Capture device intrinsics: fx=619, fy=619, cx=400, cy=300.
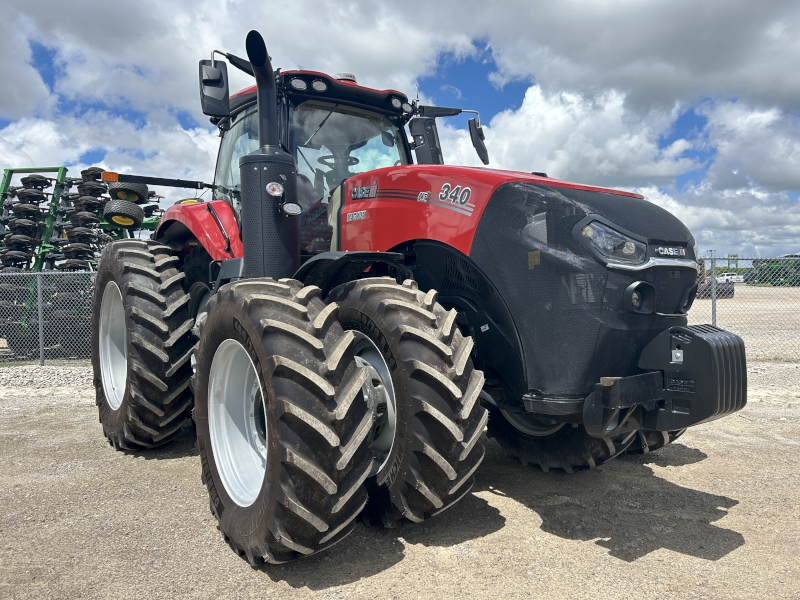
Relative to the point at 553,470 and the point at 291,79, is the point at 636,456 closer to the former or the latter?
the point at 553,470

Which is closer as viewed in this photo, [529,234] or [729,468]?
[529,234]

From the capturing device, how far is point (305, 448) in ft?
8.55

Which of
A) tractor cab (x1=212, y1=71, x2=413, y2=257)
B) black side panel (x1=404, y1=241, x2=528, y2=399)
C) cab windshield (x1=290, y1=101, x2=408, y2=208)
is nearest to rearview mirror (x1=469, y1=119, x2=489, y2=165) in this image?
tractor cab (x1=212, y1=71, x2=413, y2=257)

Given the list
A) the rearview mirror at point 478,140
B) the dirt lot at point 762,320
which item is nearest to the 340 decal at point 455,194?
the rearview mirror at point 478,140

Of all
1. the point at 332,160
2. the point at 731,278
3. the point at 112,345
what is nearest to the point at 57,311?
the point at 112,345

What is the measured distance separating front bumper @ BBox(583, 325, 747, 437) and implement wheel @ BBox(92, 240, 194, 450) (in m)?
2.98

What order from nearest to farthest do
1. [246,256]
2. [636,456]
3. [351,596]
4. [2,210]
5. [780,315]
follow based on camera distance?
[351,596], [246,256], [636,456], [2,210], [780,315]

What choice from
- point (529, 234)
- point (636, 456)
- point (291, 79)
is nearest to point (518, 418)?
point (636, 456)

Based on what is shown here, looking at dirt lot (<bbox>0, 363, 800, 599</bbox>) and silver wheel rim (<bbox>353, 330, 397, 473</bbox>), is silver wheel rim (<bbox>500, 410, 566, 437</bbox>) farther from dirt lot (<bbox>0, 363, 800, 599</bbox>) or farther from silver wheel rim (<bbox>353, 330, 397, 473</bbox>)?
silver wheel rim (<bbox>353, 330, 397, 473</bbox>)

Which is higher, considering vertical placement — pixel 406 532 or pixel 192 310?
pixel 192 310

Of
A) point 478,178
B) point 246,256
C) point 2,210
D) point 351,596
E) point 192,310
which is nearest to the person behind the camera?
point 351,596

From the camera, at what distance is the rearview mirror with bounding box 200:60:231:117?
3541mm

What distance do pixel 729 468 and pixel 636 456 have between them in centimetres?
62

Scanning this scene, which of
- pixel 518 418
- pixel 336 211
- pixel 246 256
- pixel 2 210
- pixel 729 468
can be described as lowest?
pixel 729 468
